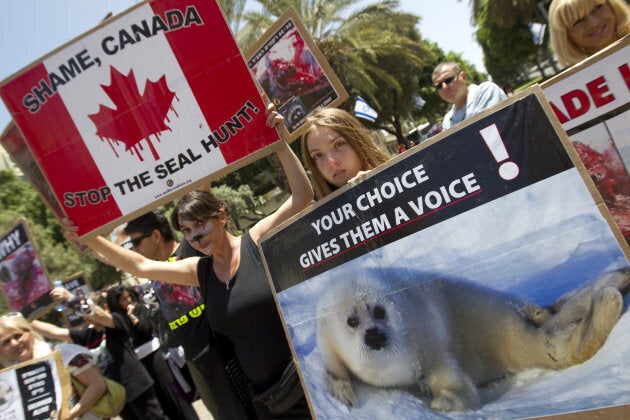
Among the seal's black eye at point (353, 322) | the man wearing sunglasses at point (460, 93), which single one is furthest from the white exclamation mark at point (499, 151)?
the man wearing sunglasses at point (460, 93)

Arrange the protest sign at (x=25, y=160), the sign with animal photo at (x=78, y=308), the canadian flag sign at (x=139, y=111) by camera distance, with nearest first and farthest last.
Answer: the canadian flag sign at (x=139, y=111), the protest sign at (x=25, y=160), the sign with animal photo at (x=78, y=308)

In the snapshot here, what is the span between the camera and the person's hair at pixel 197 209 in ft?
8.11

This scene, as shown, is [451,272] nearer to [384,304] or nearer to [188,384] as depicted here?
[384,304]

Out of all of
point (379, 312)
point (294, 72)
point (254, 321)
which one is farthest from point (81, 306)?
point (379, 312)

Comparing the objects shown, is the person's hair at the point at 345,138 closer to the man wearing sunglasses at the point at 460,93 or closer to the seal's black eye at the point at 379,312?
the seal's black eye at the point at 379,312

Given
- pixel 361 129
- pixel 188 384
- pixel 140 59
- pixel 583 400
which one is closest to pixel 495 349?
pixel 583 400

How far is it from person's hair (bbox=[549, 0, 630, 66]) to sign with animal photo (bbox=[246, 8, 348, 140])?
1.54 metres

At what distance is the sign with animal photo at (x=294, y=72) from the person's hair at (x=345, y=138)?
151 cm

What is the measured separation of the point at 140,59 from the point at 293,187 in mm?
1043

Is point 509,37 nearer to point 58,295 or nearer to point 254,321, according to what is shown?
point 58,295

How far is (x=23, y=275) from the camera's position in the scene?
155 inches

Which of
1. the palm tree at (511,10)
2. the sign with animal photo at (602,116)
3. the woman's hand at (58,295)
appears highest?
the palm tree at (511,10)

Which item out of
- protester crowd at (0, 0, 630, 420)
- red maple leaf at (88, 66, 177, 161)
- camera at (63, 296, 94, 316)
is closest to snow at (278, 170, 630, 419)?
protester crowd at (0, 0, 630, 420)

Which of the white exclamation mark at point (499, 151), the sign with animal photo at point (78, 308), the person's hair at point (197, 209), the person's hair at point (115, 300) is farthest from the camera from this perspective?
the person's hair at point (115, 300)
